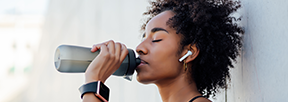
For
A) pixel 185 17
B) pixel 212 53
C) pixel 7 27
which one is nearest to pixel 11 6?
pixel 7 27

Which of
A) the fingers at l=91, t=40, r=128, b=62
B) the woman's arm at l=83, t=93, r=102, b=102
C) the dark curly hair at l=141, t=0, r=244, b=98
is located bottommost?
the woman's arm at l=83, t=93, r=102, b=102

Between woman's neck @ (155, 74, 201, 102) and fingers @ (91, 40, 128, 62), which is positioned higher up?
fingers @ (91, 40, 128, 62)

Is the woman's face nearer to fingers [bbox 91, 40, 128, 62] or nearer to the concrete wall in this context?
fingers [bbox 91, 40, 128, 62]

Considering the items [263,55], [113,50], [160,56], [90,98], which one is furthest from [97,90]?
[263,55]

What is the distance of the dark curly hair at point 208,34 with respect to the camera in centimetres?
98

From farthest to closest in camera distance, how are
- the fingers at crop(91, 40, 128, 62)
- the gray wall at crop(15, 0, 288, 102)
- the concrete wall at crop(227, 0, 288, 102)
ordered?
the gray wall at crop(15, 0, 288, 102) → the fingers at crop(91, 40, 128, 62) → the concrete wall at crop(227, 0, 288, 102)

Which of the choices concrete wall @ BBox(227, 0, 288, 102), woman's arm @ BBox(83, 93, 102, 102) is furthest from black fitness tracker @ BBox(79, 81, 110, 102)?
concrete wall @ BBox(227, 0, 288, 102)

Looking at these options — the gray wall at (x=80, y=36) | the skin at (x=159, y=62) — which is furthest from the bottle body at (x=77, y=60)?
the gray wall at (x=80, y=36)

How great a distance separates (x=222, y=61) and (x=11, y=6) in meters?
1.52

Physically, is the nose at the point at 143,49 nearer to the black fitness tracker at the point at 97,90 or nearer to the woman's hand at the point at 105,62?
the woman's hand at the point at 105,62

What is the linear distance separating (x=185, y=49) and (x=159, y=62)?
0.38 feet

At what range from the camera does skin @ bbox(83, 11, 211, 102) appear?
2.86 ft

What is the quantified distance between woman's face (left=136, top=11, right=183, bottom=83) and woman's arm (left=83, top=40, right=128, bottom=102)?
9 centimetres

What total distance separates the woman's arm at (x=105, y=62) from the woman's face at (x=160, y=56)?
0.09 meters
